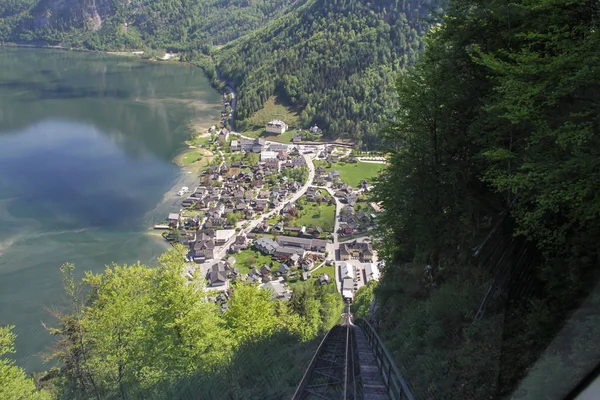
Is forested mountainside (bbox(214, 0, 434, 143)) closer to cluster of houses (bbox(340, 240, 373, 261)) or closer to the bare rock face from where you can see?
cluster of houses (bbox(340, 240, 373, 261))

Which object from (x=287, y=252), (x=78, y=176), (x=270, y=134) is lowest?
(x=287, y=252)

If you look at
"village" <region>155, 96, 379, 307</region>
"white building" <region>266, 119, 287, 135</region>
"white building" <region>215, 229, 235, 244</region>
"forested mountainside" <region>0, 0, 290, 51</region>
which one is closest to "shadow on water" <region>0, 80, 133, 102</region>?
"white building" <region>266, 119, 287, 135</region>

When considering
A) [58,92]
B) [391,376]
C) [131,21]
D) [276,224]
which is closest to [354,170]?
[276,224]

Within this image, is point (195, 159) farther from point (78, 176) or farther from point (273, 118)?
point (273, 118)

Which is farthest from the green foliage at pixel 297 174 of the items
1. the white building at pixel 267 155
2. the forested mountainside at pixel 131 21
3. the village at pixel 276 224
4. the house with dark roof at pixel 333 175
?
the forested mountainside at pixel 131 21

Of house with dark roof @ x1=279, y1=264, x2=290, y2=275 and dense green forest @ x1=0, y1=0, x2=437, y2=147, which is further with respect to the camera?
dense green forest @ x1=0, y1=0, x2=437, y2=147

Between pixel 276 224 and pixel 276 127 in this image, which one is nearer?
pixel 276 224

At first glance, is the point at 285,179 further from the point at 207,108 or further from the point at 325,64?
the point at 325,64
